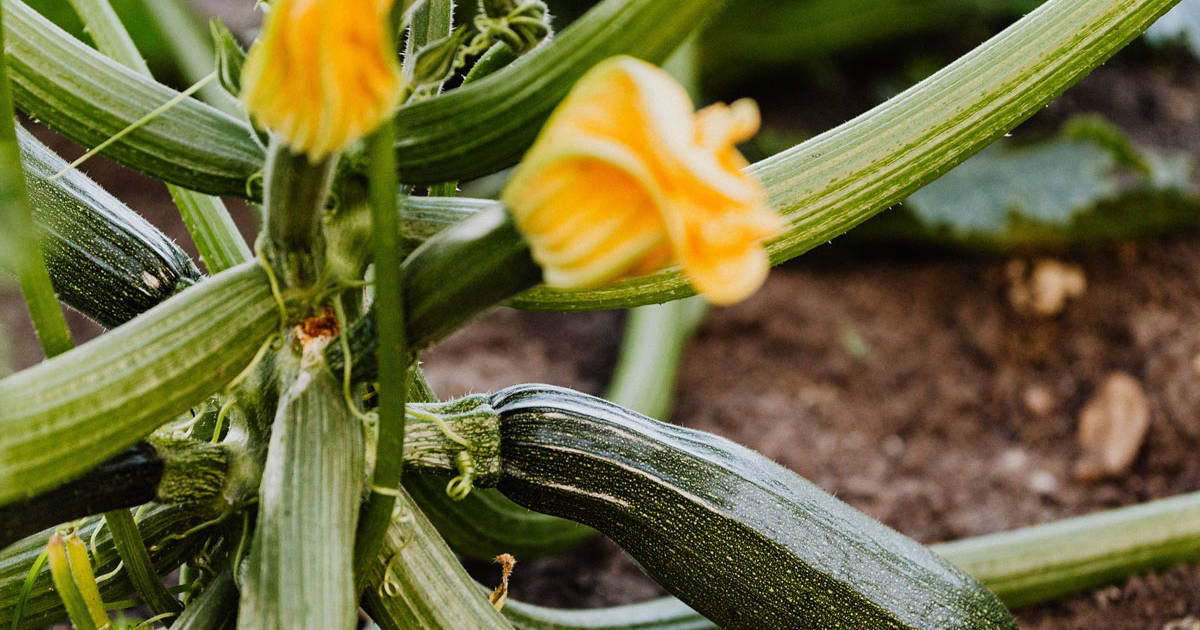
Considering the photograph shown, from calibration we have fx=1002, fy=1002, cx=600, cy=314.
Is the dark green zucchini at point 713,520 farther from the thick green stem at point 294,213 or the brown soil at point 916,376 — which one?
the brown soil at point 916,376

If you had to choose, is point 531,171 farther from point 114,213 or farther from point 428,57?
point 114,213

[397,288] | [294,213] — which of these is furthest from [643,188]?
[294,213]

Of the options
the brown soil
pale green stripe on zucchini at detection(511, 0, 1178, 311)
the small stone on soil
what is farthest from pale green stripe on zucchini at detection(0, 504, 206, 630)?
the small stone on soil

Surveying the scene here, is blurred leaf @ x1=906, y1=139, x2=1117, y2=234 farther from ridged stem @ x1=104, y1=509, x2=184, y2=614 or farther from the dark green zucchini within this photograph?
ridged stem @ x1=104, y1=509, x2=184, y2=614

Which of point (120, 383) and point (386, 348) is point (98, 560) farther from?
point (386, 348)

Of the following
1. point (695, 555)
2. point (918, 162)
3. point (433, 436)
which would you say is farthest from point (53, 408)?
point (918, 162)

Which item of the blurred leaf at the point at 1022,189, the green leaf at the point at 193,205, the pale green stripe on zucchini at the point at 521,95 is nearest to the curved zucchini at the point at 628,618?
the green leaf at the point at 193,205
